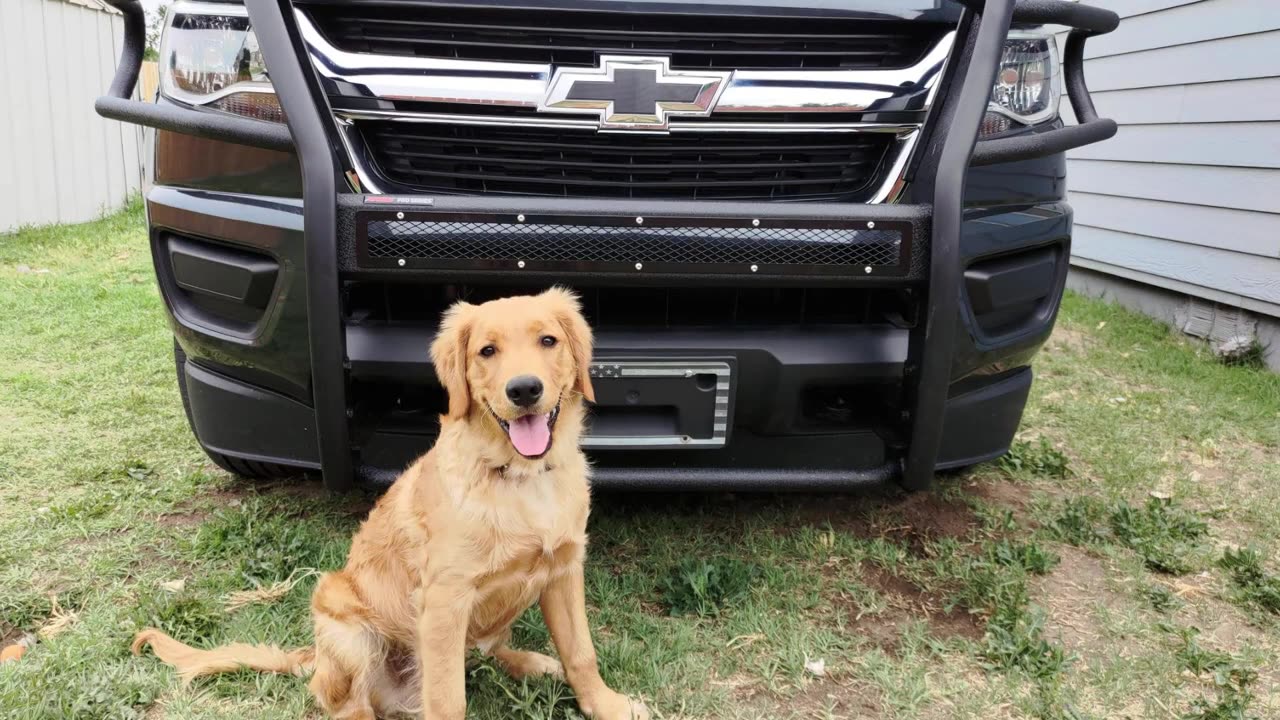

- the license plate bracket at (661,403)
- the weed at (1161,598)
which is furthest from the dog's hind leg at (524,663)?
the weed at (1161,598)

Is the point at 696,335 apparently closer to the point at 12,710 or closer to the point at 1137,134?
the point at 12,710

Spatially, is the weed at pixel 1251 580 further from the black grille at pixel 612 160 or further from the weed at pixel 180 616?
the weed at pixel 180 616

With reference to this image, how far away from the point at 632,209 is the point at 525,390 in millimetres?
576

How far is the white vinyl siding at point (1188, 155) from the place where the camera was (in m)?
5.63

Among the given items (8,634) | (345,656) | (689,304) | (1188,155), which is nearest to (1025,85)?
(689,304)

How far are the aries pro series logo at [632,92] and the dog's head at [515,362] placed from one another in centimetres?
52

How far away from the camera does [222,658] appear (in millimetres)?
2406

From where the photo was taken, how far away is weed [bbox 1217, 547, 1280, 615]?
2939 mm

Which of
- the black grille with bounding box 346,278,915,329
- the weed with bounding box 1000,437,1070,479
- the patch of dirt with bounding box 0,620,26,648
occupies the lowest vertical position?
the patch of dirt with bounding box 0,620,26,648

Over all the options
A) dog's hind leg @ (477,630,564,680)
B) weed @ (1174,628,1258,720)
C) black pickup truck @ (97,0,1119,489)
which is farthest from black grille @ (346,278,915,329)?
weed @ (1174,628,1258,720)

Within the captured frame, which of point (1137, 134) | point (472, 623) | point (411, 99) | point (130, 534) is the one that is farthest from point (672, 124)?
point (1137, 134)

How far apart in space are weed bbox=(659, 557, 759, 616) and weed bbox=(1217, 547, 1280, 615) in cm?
158

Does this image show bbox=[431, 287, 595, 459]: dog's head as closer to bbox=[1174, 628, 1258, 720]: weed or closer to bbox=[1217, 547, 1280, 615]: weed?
bbox=[1174, 628, 1258, 720]: weed

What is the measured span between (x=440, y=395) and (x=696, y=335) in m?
0.77
